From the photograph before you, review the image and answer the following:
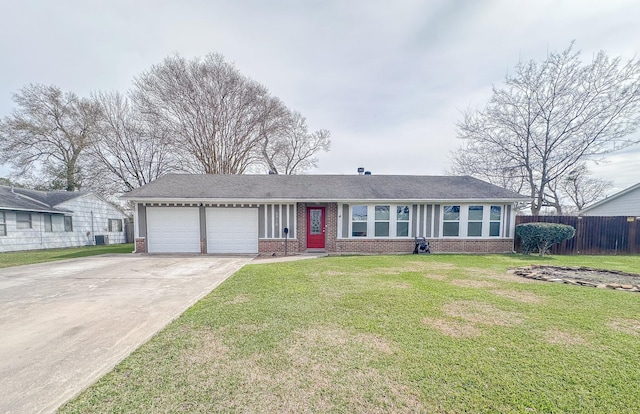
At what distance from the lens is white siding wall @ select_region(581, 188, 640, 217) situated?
13977mm

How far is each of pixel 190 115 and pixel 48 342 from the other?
62.1ft

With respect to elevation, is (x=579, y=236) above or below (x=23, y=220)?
below

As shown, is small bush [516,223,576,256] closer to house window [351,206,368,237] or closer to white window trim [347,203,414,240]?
white window trim [347,203,414,240]

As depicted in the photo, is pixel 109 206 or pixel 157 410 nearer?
pixel 157 410

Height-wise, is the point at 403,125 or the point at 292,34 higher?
the point at 292,34

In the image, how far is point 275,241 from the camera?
36.3 feet

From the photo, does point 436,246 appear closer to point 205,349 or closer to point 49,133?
point 205,349

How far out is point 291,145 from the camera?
79.9 feet

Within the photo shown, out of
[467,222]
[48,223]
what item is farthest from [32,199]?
[467,222]

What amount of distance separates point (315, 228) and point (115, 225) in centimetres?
1745

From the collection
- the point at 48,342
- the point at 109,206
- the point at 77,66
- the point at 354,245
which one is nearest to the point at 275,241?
the point at 354,245

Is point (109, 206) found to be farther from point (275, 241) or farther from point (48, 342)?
point (48, 342)

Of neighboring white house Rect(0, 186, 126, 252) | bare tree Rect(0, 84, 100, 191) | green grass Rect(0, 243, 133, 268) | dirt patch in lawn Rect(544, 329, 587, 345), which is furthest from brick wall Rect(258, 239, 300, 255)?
bare tree Rect(0, 84, 100, 191)

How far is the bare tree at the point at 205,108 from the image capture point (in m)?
17.8
